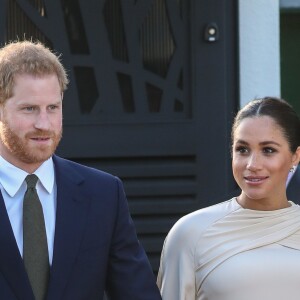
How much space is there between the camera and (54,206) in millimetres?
3879

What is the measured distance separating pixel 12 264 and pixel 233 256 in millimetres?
864

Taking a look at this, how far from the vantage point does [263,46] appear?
6387 mm

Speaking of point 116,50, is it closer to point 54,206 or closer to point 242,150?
point 242,150

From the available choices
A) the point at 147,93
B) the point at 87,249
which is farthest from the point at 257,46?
the point at 87,249

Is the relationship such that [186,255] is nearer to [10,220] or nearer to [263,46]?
[10,220]

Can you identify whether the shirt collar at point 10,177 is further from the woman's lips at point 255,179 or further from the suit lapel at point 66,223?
the woman's lips at point 255,179

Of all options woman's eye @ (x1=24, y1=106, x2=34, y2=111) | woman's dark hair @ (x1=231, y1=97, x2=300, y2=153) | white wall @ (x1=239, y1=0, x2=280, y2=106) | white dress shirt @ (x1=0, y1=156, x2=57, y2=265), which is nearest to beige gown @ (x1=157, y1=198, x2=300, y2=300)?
woman's dark hair @ (x1=231, y1=97, x2=300, y2=153)

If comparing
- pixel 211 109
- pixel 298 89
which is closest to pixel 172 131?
pixel 211 109

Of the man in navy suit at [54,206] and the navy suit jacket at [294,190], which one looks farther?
the navy suit jacket at [294,190]

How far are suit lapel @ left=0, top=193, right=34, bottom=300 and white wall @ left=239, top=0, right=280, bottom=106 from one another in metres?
2.82

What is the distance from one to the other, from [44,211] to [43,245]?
5.3 inches

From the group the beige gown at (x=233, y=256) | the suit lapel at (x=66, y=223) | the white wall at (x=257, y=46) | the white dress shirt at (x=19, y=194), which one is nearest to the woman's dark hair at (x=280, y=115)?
the beige gown at (x=233, y=256)

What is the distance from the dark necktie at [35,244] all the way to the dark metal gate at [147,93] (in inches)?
89.9

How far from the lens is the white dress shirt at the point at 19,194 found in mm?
3789
